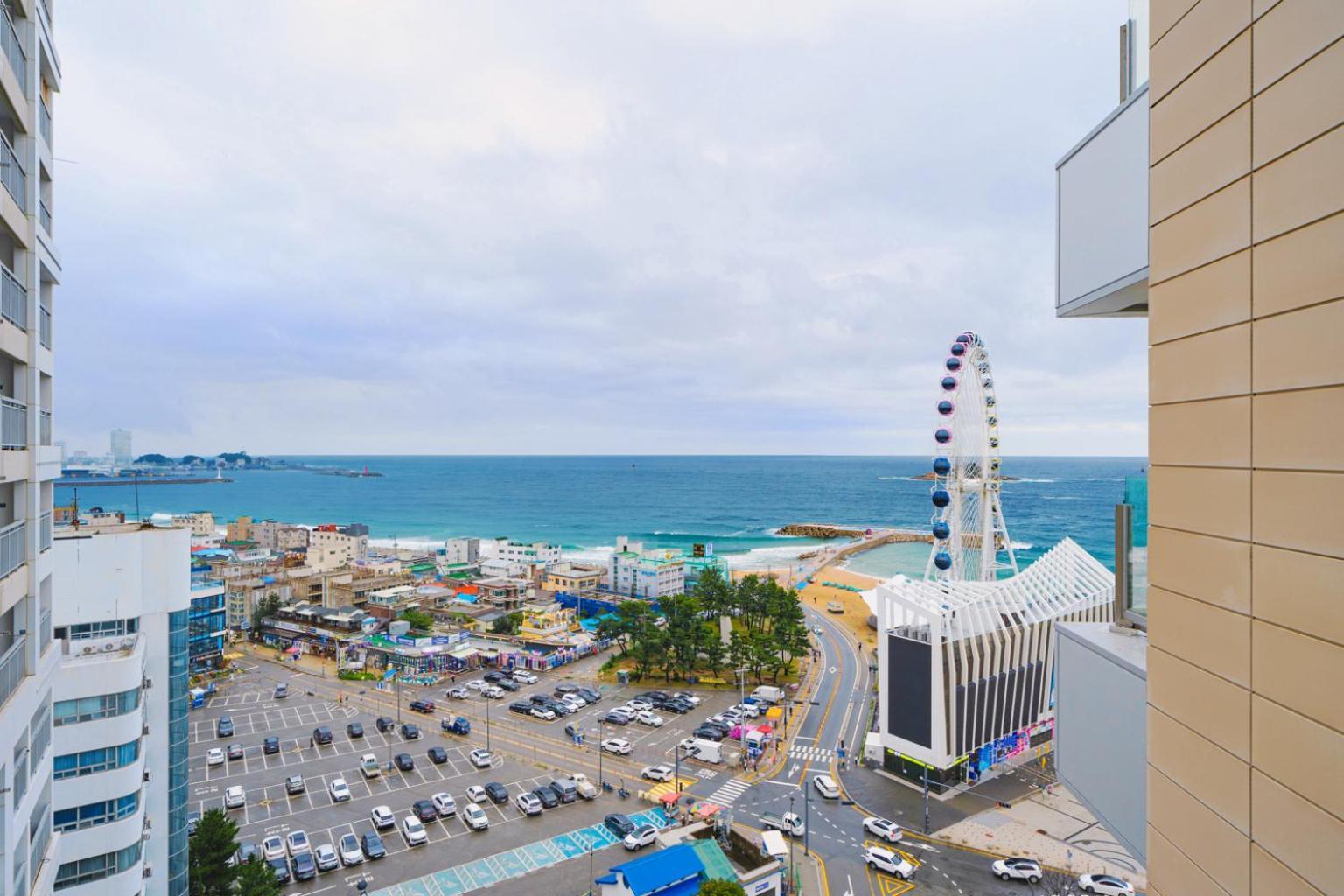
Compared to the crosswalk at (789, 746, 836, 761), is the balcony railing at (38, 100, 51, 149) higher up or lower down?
higher up

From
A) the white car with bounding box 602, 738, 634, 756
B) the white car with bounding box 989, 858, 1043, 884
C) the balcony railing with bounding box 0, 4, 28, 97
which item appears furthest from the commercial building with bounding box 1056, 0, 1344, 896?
the white car with bounding box 602, 738, 634, 756

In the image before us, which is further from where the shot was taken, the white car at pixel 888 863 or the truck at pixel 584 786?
the truck at pixel 584 786

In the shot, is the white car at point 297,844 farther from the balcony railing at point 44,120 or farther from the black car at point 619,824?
the balcony railing at point 44,120

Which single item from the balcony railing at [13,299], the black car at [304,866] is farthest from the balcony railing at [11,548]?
the black car at [304,866]

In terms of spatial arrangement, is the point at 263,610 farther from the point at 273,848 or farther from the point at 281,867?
the point at 281,867

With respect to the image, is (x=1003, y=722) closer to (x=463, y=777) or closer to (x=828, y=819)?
(x=828, y=819)

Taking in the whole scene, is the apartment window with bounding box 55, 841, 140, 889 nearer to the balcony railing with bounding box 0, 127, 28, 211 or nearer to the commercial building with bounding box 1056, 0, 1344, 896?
the balcony railing with bounding box 0, 127, 28, 211

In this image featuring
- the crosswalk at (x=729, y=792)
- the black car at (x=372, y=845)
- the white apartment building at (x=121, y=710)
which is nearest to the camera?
the white apartment building at (x=121, y=710)
